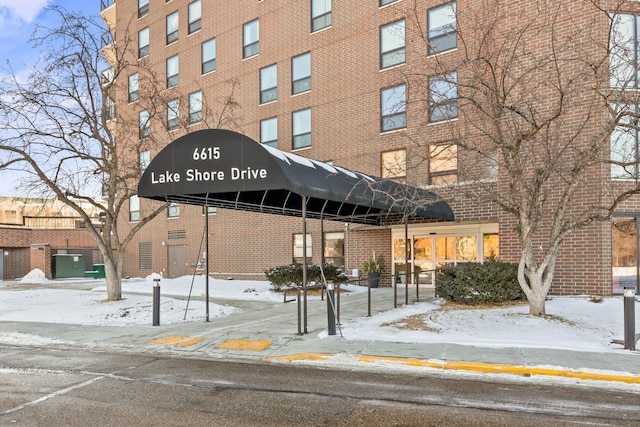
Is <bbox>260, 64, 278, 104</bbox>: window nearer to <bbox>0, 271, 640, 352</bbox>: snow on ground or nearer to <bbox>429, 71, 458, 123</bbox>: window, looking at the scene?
<bbox>429, 71, 458, 123</bbox>: window

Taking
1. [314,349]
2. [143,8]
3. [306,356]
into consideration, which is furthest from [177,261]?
[306,356]

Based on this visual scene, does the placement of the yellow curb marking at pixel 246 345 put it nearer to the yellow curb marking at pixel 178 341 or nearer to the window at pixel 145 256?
the yellow curb marking at pixel 178 341

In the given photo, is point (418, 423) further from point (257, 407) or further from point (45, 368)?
point (45, 368)

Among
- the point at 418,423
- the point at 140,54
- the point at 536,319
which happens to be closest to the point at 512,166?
the point at 536,319

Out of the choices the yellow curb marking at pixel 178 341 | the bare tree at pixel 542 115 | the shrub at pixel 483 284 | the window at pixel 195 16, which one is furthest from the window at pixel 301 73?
the yellow curb marking at pixel 178 341

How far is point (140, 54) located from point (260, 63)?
11.3 metres

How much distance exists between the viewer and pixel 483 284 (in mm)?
12734

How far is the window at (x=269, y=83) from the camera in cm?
2448

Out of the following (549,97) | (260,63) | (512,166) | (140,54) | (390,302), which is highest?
(140,54)

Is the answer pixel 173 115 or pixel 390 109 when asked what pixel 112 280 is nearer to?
pixel 390 109

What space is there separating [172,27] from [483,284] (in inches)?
989

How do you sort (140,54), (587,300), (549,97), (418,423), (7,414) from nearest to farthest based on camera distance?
1. (418,423)
2. (7,414)
3. (587,300)
4. (549,97)
5. (140,54)

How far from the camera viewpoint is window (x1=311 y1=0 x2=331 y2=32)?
74.3 ft

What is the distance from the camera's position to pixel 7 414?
5492mm
